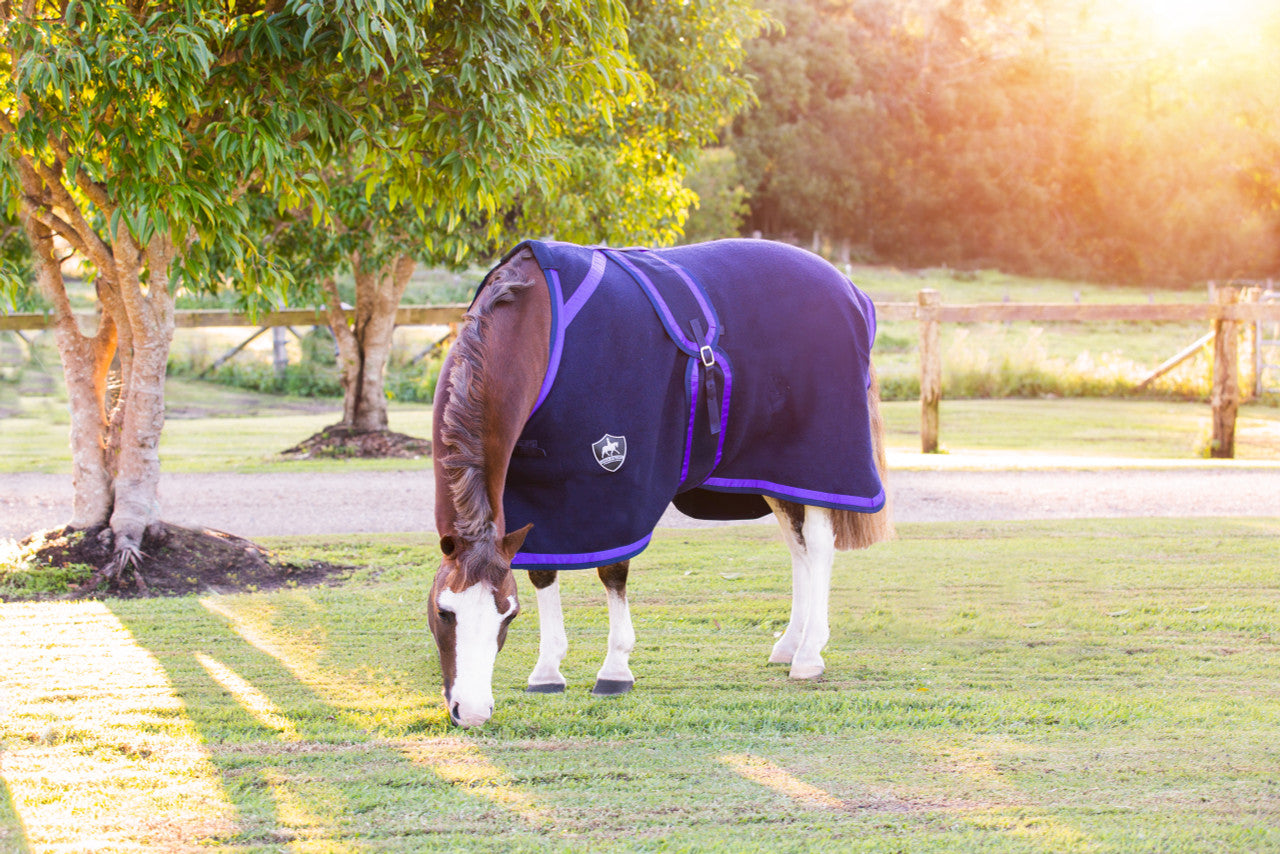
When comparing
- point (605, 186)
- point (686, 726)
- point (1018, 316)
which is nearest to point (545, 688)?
point (686, 726)

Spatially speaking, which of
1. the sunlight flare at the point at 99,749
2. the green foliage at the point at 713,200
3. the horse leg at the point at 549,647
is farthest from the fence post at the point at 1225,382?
the green foliage at the point at 713,200

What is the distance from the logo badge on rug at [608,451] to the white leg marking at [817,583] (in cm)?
106

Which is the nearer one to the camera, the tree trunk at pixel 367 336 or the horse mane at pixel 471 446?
the horse mane at pixel 471 446

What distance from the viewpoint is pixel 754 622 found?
513cm

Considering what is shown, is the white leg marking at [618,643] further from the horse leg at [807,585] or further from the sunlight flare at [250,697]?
the sunlight flare at [250,697]

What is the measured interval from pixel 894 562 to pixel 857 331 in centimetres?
252

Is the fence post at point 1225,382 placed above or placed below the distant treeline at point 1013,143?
below

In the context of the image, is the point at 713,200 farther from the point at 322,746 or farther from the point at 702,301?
the point at 322,746

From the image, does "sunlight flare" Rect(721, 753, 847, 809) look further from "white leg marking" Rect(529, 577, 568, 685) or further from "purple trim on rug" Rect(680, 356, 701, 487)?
"purple trim on rug" Rect(680, 356, 701, 487)

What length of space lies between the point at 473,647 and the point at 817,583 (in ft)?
5.39

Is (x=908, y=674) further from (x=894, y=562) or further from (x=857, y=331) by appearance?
(x=894, y=562)

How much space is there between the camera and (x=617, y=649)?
4035 mm

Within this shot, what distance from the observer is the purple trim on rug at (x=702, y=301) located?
13.0 ft

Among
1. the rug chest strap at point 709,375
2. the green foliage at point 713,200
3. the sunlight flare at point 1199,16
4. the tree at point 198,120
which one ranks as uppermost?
the sunlight flare at point 1199,16
